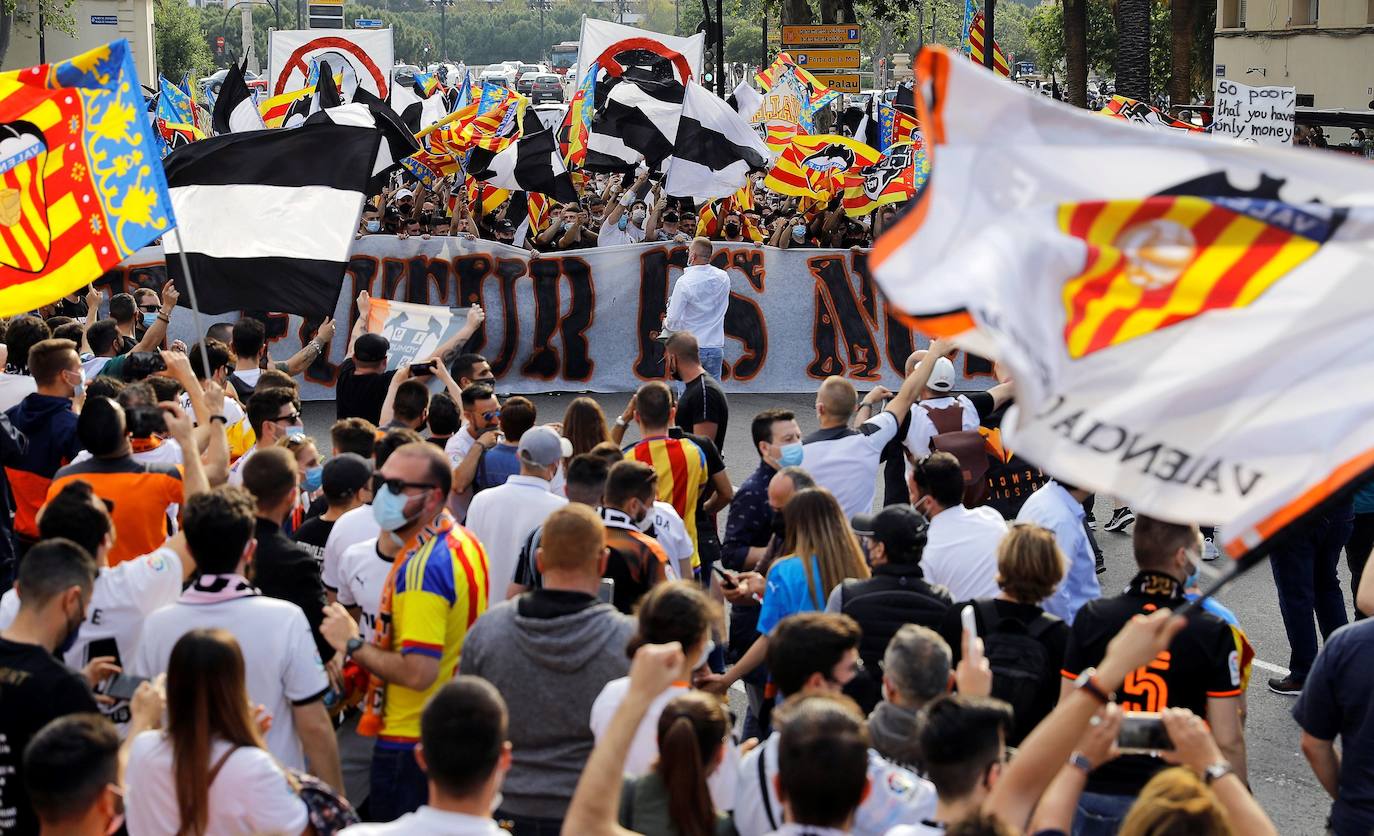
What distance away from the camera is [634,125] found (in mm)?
15602

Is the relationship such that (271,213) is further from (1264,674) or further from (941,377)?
(1264,674)

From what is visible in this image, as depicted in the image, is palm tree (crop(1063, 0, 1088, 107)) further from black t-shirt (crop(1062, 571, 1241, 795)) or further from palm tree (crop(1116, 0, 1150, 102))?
black t-shirt (crop(1062, 571, 1241, 795))

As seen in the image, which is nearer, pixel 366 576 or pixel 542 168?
pixel 366 576

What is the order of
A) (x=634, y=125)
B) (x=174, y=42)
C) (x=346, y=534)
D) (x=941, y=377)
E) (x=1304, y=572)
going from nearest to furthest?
(x=346, y=534) < (x=1304, y=572) < (x=941, y=377) < (x=634, y=125) < (x=174, y=42)

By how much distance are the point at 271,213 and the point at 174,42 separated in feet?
278

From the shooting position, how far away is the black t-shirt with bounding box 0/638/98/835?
4234 mm

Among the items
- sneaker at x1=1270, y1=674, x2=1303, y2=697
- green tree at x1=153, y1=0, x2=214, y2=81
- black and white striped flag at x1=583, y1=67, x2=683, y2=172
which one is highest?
green tree at x1=153, y1=0, x2=214, y2=81

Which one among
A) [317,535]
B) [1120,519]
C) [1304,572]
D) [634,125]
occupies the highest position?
[634,125]

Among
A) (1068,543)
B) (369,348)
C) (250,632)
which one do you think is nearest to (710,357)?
(369,348)

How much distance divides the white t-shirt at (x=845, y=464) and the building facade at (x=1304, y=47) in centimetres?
3038

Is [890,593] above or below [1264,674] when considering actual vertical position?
above

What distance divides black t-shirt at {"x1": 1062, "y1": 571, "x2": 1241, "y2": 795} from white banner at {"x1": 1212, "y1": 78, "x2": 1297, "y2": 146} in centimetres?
1133

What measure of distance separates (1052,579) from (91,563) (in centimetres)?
303

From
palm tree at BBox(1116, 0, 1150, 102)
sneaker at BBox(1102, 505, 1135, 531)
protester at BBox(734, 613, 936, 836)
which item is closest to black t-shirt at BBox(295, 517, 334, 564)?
protester at BBox(734, 613, 936, 836)
